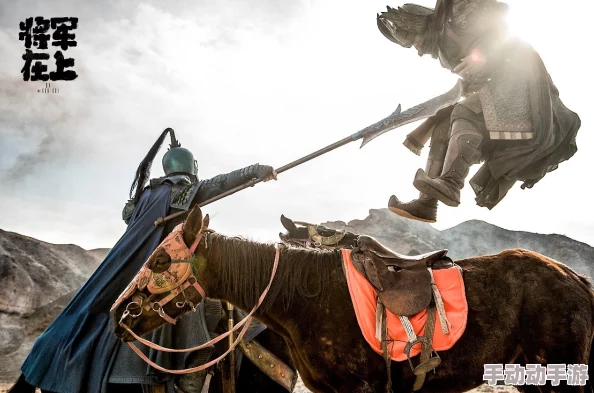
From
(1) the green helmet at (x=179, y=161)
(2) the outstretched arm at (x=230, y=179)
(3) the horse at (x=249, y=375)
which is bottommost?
(3) the horse at (x=249, y=375)

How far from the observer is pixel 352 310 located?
2.64 meters

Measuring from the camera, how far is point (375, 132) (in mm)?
3760

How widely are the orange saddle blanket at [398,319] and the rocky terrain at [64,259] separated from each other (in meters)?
7.32

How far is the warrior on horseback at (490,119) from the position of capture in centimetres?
291

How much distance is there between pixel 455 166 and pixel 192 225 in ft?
6.18

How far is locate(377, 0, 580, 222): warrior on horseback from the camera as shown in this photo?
9.55ft

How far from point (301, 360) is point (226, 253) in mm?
869

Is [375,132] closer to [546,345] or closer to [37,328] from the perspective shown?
[546,345]

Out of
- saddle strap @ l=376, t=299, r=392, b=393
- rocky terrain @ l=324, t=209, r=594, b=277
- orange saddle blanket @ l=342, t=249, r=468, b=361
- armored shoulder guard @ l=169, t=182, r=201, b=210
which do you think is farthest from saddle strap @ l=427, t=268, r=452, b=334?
rocky terrain @ l=324, t=209, r=594, b=277

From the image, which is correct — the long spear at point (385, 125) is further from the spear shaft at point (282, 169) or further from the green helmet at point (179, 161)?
the green helmet at point (179, 161)

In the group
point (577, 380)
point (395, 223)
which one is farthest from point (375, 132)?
point (395, 223)

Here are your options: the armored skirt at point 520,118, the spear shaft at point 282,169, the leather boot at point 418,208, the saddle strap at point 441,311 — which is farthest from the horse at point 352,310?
the spear shaft at point 282,169

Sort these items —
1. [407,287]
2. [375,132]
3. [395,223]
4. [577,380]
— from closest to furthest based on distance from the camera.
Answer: [577,380]
[407,287]
[375,132]
[395,223]

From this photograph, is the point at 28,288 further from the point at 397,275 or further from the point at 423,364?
the point at 423,364
